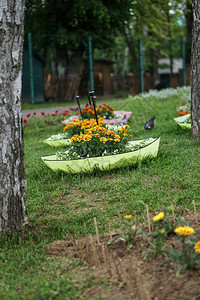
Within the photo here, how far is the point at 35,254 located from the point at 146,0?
18.5 m

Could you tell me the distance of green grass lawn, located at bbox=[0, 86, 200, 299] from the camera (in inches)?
93.4

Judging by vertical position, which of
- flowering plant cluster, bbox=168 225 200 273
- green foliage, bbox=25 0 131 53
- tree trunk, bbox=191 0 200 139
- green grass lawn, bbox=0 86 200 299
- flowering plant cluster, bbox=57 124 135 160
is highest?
green foliage, bbox=25 0 131 53

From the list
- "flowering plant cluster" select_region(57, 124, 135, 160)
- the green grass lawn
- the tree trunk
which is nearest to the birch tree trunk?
the green grass lawn

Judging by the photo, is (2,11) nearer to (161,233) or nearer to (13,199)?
(13,199)

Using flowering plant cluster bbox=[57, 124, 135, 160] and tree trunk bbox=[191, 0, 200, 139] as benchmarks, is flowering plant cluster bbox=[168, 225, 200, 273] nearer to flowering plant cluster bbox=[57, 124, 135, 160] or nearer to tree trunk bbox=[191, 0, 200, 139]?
flowering plant cluster bbox=[57, 124, 135, 160]

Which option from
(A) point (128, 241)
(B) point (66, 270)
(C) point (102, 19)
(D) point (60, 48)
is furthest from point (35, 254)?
(D) point (60, 48)

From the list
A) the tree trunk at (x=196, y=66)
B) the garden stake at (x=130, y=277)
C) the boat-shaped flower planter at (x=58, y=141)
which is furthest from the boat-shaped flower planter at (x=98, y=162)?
the garden stake at (x=130, y=277)

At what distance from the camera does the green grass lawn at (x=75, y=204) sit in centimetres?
237

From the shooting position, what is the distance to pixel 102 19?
1773 cm

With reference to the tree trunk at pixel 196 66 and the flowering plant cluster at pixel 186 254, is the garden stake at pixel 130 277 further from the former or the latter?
the tree trunk at pixel 196 66

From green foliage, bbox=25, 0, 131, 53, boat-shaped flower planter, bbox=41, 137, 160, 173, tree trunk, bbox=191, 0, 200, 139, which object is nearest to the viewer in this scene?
boat-shaped flower planter, bbox=41, 137, 160, 173

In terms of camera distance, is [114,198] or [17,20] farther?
[114,198]

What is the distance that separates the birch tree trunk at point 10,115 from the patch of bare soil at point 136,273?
1.70 ft

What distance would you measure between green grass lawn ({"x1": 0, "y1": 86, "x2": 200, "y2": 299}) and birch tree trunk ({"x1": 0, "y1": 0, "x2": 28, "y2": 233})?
29 centimetres
